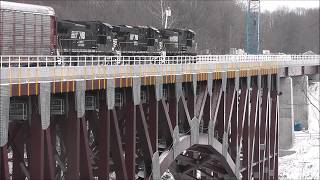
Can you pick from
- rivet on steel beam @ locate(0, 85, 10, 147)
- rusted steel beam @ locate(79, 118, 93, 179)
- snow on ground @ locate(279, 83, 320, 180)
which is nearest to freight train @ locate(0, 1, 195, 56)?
rusted steel beam @ locate(79, 118, 93, 179)

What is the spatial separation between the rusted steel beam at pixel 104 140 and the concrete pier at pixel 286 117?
38.0m

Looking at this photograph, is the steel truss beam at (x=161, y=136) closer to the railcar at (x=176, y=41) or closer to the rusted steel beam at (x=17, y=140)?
the rusted steel beam at (x=17, y=140)

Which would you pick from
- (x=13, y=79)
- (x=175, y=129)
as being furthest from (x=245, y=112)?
(x=13, y=79)

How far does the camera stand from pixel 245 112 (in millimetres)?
37906

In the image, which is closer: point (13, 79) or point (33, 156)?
point (33, 156)

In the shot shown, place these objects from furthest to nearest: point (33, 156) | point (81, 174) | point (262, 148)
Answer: point (262, 148)
point (81, 174)
point (33, 156)

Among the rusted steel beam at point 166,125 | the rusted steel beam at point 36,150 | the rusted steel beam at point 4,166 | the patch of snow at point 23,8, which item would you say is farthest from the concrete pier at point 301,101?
the rusted steel beam at point 4,166

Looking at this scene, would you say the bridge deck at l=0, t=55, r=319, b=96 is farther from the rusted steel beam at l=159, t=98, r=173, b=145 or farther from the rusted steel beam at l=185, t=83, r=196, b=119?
the rusted steel beam at l=159, t=98, r=173, b=145

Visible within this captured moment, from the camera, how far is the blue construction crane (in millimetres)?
86500

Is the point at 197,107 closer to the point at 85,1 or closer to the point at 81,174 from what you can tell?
the point at 81,174

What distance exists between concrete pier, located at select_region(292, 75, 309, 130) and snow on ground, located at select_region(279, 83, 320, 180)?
5.26ft

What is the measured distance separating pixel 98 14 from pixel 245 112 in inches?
3032

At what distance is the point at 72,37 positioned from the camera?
1363 inches

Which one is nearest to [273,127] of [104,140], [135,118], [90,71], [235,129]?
[235,129]
